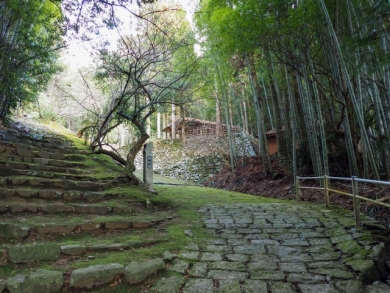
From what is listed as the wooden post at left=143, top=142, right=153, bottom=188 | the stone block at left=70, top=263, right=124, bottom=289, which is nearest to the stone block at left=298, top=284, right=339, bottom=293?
the stone block at left=70, top=263, right=124, bottom=289

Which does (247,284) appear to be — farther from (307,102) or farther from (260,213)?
(307,102)

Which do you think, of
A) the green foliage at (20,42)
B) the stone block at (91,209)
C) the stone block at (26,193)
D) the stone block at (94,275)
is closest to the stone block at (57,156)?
the green foliage at (20,42)

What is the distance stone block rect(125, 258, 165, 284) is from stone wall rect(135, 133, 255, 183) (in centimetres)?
1022

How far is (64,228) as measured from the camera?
2979mm

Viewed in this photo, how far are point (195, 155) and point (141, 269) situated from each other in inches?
510

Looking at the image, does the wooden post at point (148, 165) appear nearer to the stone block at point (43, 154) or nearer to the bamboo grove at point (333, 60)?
the stone block at point (43, 154)

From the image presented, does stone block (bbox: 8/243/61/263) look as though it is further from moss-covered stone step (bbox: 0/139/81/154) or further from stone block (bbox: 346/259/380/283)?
moss-covered stone step (bbox: 0/139/81/154)

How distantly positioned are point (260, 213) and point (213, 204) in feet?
4.60

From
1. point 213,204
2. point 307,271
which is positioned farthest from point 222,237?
point 213,204

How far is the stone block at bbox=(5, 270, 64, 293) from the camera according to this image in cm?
190

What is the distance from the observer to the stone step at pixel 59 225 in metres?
2.67

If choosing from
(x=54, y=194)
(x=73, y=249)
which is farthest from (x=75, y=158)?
(x=73, y=249)

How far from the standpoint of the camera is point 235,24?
5.73 m

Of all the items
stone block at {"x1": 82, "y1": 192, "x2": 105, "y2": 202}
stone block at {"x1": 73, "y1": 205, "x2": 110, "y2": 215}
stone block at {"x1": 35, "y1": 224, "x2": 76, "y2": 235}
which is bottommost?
stone block at {"x1": 35, "y1": 224, "x2": 76, "y2": 235}
